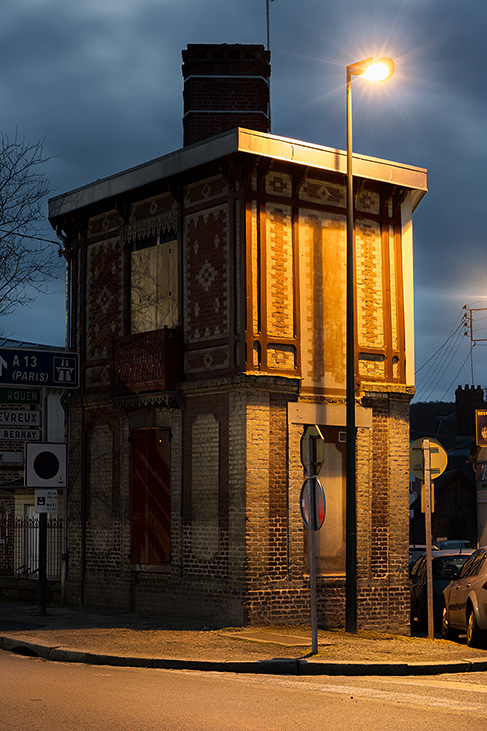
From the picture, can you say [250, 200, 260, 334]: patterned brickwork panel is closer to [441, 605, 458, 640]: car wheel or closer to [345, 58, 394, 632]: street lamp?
[345, 58, 394, 632]: street lamp

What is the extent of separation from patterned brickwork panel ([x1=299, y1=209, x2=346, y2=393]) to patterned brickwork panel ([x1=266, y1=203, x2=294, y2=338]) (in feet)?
0.95

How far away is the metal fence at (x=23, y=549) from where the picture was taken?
74.7 ft

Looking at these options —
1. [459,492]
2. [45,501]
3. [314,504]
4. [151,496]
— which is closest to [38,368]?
[45,501]

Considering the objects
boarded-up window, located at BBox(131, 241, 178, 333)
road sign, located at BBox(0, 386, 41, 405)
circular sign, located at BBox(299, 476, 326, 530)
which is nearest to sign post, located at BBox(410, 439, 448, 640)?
circular sign, located at BBox(299, 476, 326, 530)

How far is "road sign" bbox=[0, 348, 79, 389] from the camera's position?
19328 millimetres

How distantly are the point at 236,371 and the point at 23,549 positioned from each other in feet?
33.2

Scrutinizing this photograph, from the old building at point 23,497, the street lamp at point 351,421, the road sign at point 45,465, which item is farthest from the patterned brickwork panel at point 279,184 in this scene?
the road sign at point 45,465

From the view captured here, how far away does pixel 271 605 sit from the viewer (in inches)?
677

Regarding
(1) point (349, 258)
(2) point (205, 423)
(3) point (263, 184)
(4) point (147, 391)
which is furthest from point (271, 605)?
(3) point (263, 184)

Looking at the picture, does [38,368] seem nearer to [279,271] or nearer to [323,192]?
[279,271]

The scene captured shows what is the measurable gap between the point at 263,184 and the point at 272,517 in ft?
19.0

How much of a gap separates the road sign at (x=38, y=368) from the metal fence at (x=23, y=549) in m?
4.20

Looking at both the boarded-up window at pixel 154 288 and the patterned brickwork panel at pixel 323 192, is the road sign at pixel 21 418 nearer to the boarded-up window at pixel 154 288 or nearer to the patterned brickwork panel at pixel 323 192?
the boarded-up window at pixel 154 288

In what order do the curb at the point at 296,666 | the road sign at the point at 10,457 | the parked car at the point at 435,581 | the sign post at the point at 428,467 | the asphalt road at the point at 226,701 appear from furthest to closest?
the road sign at the point at 10,457, the parked car at the point at 435,581, the sign post at the point at 428,467, the curb at the point at 296,666, the asphalt road at the point at 226,701
